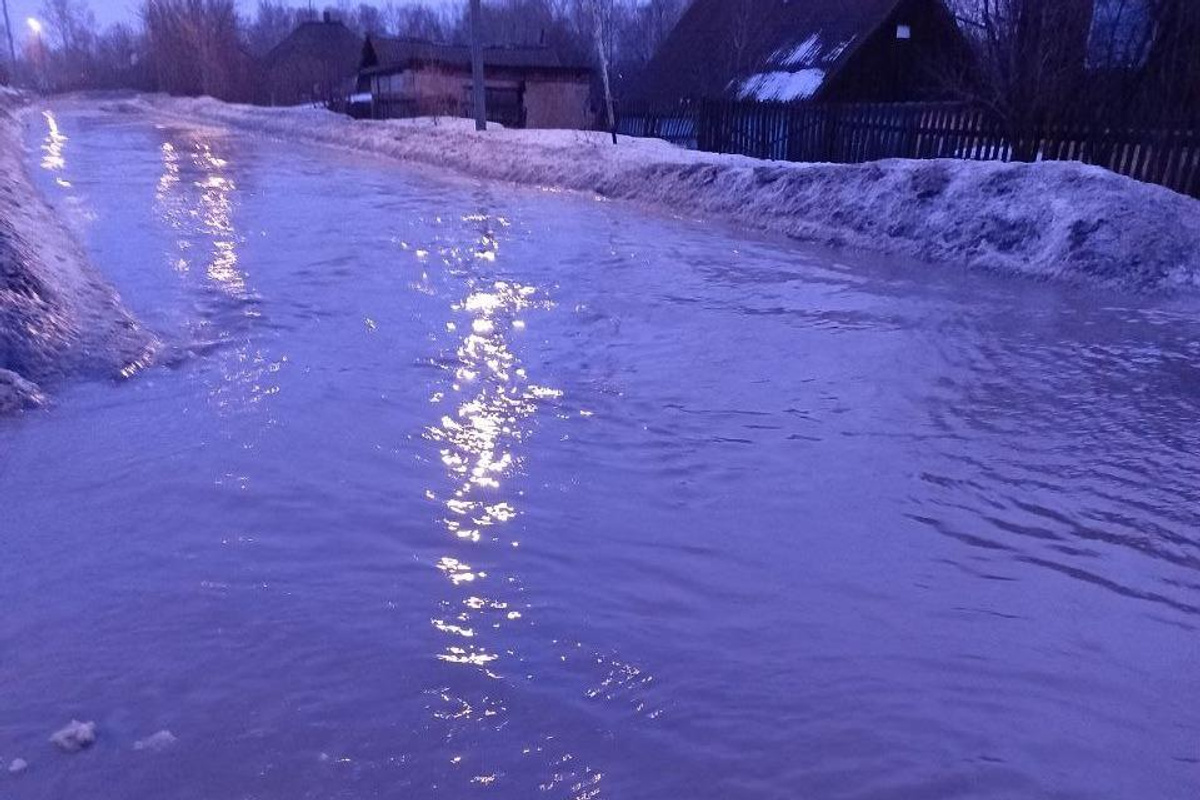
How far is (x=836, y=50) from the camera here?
965 inches

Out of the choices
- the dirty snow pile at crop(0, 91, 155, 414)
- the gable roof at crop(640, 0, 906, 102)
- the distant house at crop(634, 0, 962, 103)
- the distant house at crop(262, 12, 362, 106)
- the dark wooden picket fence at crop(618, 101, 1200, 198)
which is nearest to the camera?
the dirty snow pile at crop(0, 91, 155, 414)

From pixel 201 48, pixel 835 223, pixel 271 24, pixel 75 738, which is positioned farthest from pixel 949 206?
pixel 271 24

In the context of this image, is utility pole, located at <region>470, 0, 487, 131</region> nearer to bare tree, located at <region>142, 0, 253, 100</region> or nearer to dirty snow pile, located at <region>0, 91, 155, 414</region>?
dirty snow pile, located at <region>0, 91, 155, 414</region>

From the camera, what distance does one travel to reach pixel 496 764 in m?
2.71

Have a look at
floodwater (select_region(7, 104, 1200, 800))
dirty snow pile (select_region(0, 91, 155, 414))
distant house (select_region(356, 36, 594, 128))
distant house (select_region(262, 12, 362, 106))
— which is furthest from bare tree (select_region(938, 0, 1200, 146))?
distant house (select_region(262, 12, 362, 106))

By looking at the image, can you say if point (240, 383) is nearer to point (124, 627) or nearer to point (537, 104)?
point (124, 627)

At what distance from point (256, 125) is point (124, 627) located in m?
38.6

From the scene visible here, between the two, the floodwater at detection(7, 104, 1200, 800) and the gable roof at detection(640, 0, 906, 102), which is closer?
the floodwater at detection(7, 104, 1200, 800)

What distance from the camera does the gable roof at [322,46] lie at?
5931cm

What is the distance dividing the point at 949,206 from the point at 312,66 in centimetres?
5311

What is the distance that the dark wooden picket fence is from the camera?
474 inches

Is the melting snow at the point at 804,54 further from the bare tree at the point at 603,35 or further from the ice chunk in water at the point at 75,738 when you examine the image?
the ice chunk in water at the point at 75,738

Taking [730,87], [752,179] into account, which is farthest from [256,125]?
[752,179]

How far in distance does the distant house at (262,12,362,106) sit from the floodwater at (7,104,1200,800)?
49788mm
